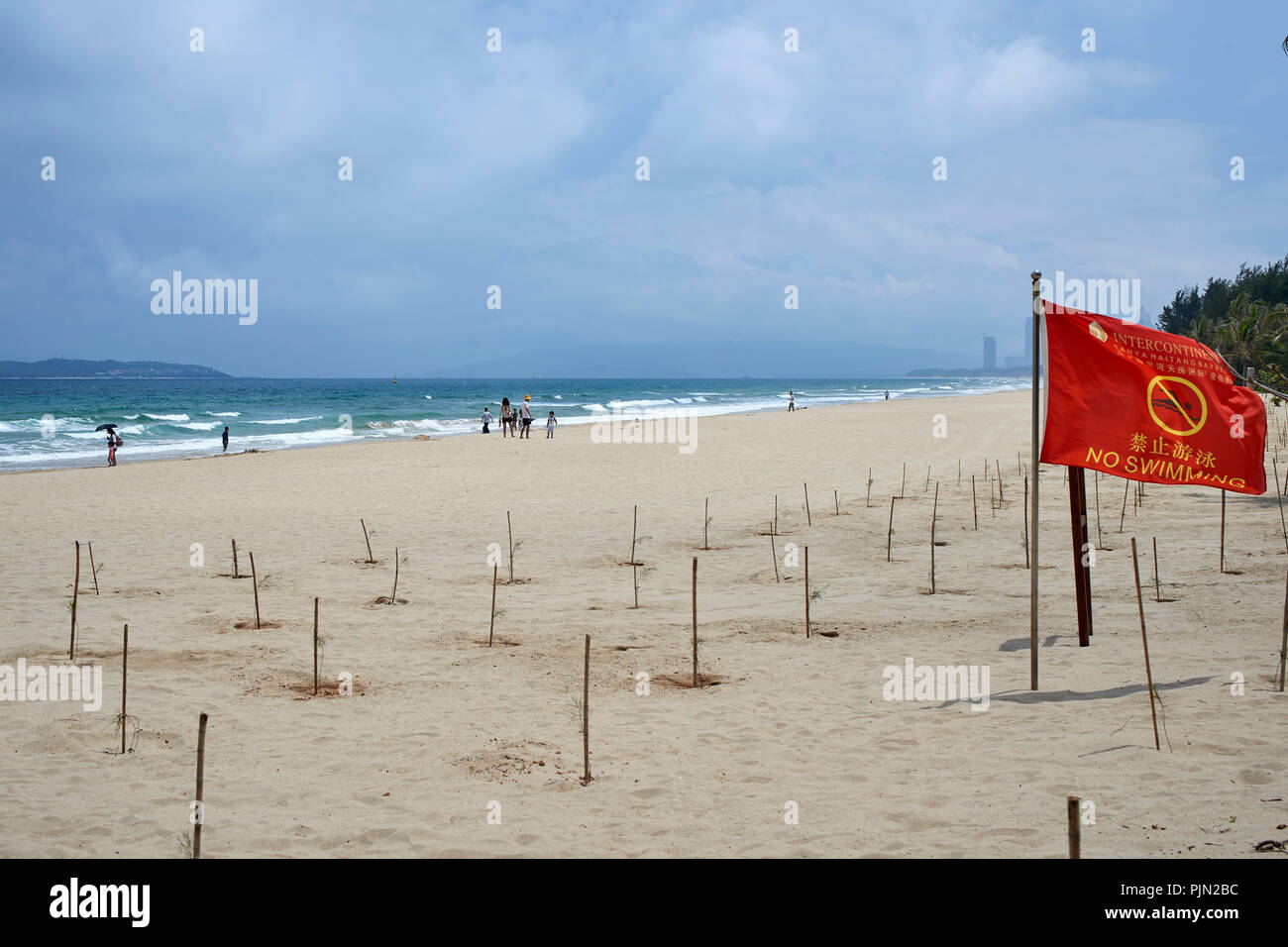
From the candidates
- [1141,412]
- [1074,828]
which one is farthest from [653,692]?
[1141,412]

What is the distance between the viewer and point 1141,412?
580cm

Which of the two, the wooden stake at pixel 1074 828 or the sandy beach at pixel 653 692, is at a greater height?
the wooden stake at pixel 1074 828

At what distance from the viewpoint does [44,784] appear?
4891mm

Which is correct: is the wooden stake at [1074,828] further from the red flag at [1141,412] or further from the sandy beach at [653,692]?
the red flag at [1141,412]

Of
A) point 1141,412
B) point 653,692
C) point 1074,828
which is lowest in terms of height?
point 653,692

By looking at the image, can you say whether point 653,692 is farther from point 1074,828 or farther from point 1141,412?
point 1141,412

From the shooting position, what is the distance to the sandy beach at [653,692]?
436 cm

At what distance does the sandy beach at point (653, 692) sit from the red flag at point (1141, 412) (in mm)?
1546

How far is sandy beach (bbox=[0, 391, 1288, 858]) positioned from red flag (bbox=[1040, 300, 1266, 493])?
5.07 feet

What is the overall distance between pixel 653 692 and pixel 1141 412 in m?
3.86

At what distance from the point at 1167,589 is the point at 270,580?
380 inches

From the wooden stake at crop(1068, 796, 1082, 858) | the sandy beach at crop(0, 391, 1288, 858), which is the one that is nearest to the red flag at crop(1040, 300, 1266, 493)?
the sandy beach at crop(0, 391, 1288, 858)

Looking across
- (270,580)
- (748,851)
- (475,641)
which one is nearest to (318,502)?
(270,580)

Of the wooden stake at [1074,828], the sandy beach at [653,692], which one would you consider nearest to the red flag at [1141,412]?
the sandy beach at [653,692]
